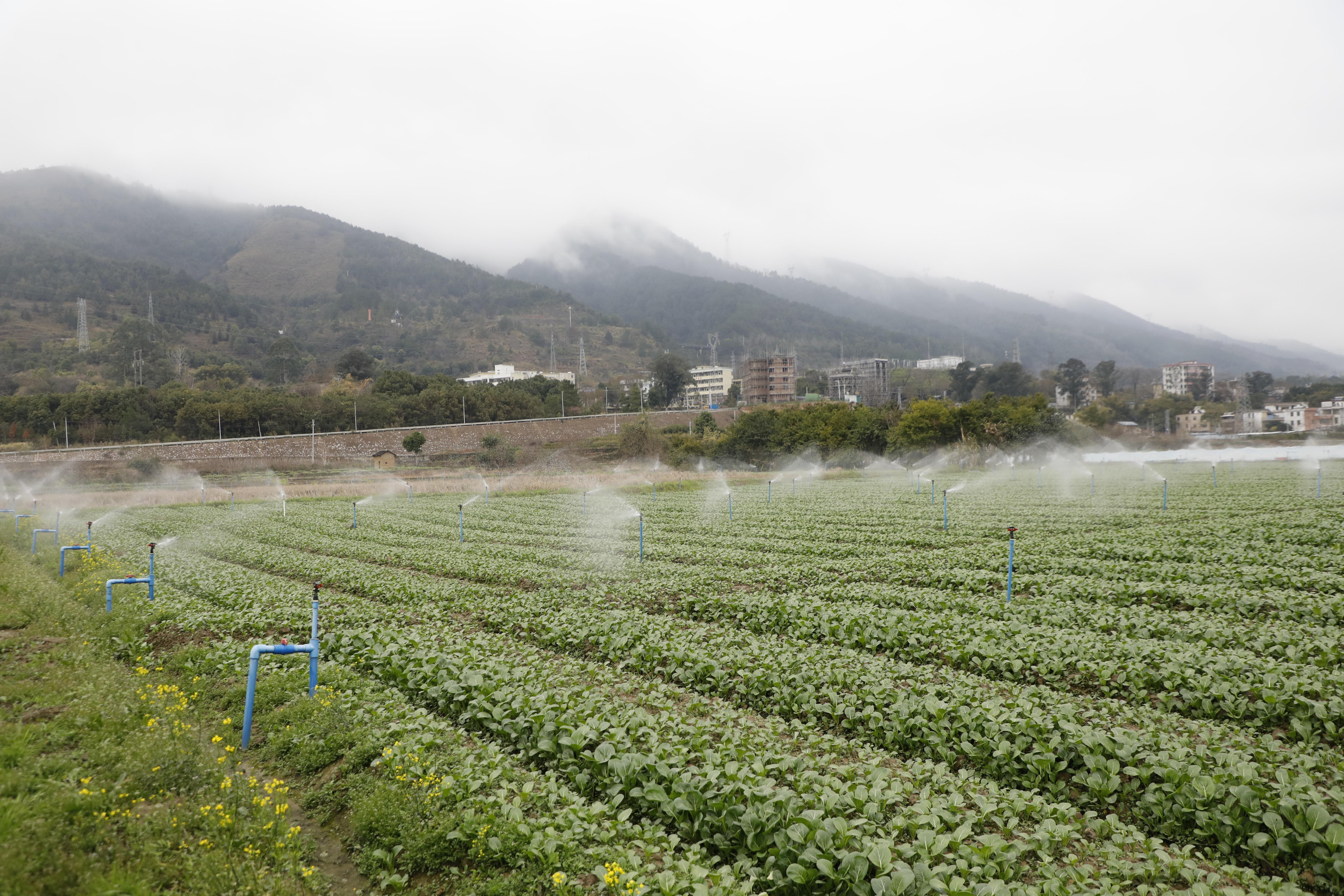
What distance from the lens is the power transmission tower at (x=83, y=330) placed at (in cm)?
15000

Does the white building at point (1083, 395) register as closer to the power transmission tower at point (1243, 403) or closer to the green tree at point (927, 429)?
the power transmission tower at point (1243, 403)

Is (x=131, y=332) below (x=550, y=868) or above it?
above

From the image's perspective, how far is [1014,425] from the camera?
80312 mm

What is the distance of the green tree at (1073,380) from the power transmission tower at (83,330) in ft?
756

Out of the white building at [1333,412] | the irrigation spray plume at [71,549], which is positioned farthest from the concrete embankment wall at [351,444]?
the white building at [1333,412]

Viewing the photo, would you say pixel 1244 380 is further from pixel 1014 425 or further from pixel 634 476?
pixel 634 476

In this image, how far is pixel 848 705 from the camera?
9242 millimetres

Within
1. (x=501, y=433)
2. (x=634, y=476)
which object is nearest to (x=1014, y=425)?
(x=634, y=476)

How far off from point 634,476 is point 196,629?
56308 mm

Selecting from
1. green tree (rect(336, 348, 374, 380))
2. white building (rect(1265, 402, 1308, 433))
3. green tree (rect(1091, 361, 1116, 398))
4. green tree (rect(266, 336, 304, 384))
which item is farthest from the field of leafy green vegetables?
green tree (rect(1091, 361, 1116, 398))

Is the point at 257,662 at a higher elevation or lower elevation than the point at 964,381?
lower

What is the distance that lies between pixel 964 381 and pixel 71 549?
17976 cm

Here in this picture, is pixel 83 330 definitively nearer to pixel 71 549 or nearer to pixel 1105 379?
pixel 71 549

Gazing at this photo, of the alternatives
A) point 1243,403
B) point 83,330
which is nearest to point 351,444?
point 83,330
